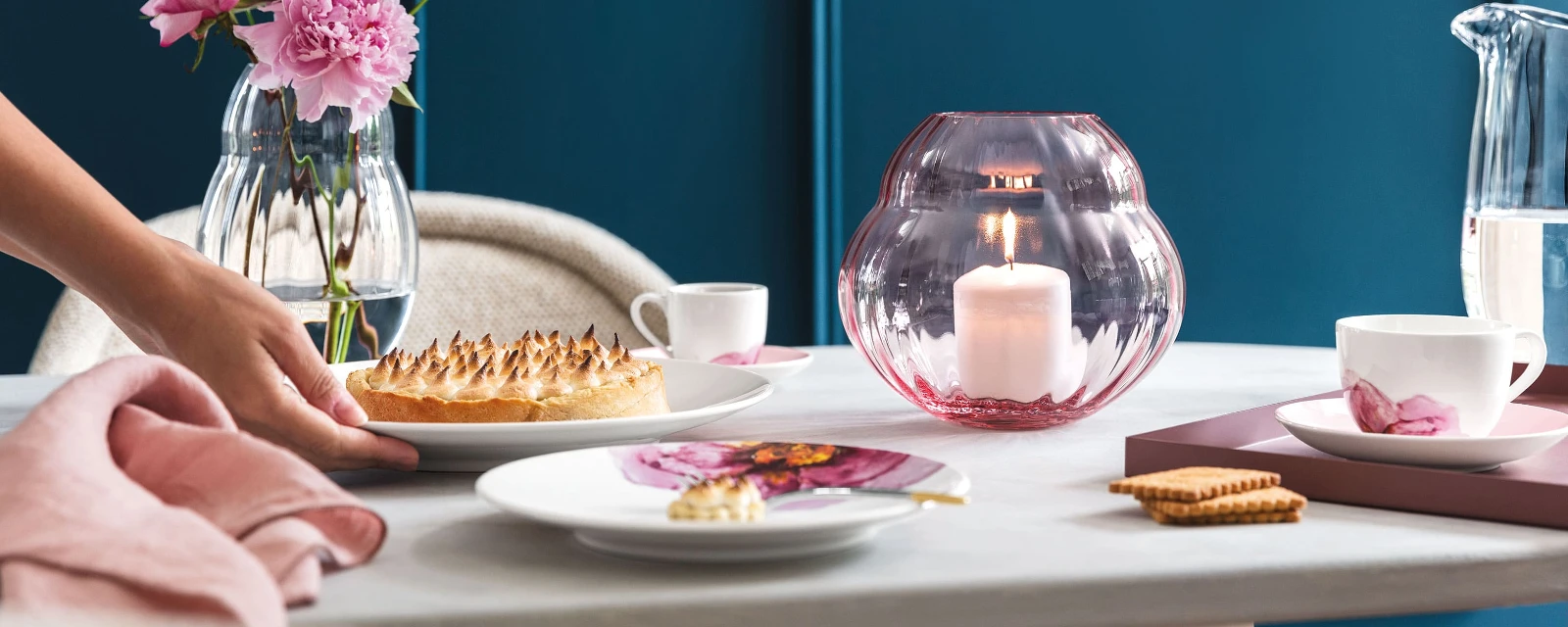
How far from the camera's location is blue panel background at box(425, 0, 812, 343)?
2.89 metres

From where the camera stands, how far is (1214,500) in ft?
2.07

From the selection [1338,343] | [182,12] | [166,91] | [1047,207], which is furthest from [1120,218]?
[166,91]

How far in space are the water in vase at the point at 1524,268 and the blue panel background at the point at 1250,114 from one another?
1.99 meters

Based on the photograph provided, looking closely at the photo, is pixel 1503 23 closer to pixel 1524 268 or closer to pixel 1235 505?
pixel 1524 268

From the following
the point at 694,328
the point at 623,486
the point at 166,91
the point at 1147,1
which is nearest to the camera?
the point at 623,486

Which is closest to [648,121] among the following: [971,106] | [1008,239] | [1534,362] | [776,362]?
[971,106]

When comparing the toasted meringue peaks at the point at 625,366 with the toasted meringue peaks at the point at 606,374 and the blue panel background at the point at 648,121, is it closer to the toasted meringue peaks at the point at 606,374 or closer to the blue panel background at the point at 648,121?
the toasted meringue peaks at the point at 606,374

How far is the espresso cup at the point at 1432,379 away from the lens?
0.71 metres

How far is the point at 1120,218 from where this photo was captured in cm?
94

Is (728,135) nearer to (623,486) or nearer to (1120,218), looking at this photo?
(1120,218)

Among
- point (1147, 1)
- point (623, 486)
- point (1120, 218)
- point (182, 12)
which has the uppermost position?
point (1147, 1)

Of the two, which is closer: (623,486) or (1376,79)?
(623,486)

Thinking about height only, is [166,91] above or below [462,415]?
above

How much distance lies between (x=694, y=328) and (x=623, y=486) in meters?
0.55
